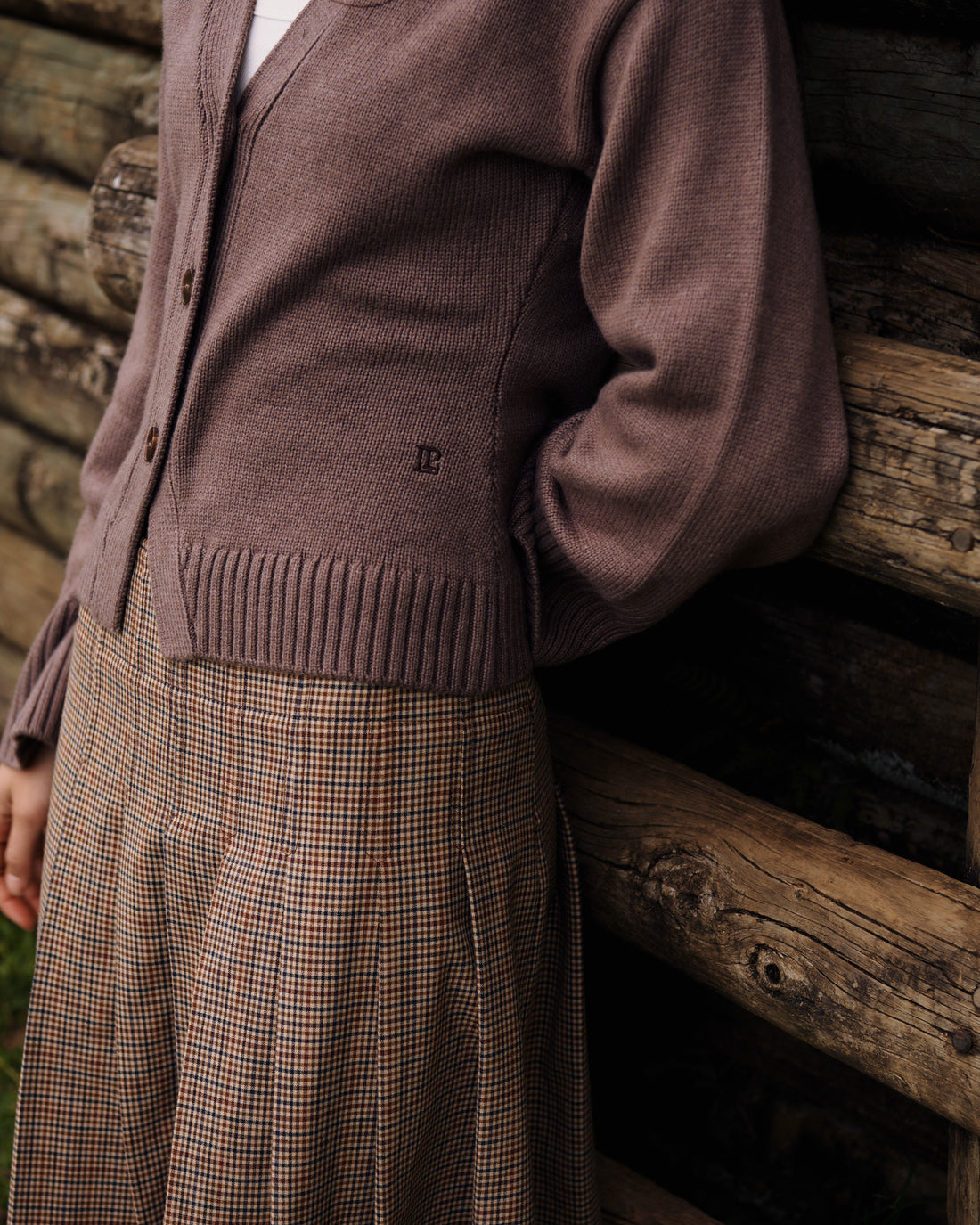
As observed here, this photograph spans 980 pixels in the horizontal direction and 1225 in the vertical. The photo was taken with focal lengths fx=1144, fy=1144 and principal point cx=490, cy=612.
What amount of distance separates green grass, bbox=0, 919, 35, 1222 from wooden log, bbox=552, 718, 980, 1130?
1.40 m

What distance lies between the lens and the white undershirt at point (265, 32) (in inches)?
39.8

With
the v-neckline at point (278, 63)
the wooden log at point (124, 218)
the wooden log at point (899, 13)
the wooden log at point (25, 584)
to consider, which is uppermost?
the wooden log at point (899, 13)

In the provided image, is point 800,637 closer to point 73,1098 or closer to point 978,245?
point 978,245

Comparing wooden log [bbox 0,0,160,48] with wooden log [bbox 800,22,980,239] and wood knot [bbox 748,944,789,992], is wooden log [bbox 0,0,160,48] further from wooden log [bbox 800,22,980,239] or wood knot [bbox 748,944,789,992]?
wood knot [bbox 748,944,789,992]

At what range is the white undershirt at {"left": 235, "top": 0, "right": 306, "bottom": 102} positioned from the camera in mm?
1011

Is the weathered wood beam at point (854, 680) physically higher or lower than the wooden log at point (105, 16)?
lower

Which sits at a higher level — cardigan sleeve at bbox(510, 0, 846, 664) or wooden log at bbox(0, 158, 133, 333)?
cardigan sleeve at bbox(510, 0, 846, 664)

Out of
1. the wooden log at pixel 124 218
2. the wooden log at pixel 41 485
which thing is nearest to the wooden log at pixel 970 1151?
the wooden log at pixel 124 218

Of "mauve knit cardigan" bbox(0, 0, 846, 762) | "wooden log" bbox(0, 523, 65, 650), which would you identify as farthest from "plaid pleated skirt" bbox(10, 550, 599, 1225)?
"wooden log" bbox(0, 523, 65, 650)

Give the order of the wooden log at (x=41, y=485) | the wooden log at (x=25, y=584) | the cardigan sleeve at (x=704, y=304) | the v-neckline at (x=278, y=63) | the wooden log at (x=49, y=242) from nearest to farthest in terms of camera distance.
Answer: the cardigan sleeve at (x=704, y=304)
the v-neckline at (x=278, y=63)
the wooden log at (x=49, y=242)
the wooden log at (x=41, y=485)
the wooden log at (x=25, y=584)

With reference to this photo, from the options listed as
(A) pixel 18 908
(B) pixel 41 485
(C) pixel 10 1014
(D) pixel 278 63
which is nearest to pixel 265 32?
(D) pixel 278 63

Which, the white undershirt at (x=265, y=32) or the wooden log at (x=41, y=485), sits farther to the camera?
the wooden log at (x=41, y=485)

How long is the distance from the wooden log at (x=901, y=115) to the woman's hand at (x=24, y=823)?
1.18 m

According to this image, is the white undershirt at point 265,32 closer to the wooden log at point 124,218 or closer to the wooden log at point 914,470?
the wooden log at point 914,470
